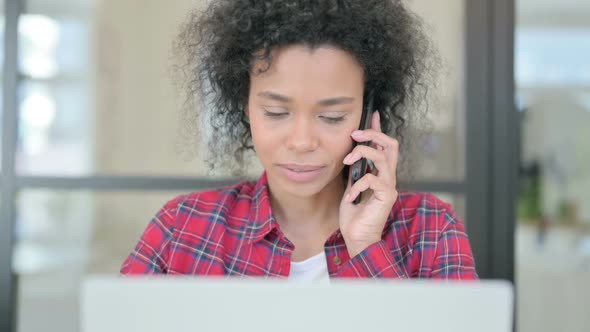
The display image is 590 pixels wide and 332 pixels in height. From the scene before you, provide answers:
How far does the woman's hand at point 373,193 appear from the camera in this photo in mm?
1322

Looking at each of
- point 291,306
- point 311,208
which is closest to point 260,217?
point 311,208

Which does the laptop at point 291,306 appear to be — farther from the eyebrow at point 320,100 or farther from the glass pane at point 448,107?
the glass pane at point 448,107

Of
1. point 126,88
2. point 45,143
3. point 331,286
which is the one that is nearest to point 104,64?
point 126,88

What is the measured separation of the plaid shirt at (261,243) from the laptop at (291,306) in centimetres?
72

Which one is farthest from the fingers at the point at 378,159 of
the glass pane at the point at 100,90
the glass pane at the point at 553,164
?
the glass pane at the point at 553,164

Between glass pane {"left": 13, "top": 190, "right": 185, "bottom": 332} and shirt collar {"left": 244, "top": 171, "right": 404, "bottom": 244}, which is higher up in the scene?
shirt collar {"left": 244, "top": 171, "right": 404, "bottom": 244}

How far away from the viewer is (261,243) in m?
1.41

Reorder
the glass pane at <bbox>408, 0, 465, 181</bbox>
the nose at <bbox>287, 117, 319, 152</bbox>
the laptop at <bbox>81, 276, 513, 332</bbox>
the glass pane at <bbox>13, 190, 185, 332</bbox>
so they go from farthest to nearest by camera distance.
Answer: the glass pane at <bbox>13, 190, 185, 332</bbox> → the glass pane at <bbox>408, 0, 465, 181</bbox> → the nose at <bbox>287, 117, 319, 152</bbox> → the laptop at <bbox>81, 276, 513, 332</bbox>

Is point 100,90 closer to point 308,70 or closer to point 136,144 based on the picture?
point 136,144

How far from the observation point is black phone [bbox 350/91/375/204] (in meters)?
1.35

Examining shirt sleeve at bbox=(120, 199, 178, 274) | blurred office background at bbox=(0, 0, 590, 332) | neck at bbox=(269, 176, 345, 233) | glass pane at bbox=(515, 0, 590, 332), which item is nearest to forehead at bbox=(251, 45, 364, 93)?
neck at bbox=(269, 176, 345, 233)

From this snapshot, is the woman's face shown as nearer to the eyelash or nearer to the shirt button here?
the eyelash

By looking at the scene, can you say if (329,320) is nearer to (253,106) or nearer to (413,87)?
(253,106)

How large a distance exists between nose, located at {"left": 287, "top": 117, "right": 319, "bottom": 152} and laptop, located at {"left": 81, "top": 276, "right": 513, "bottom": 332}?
2.04 ft
